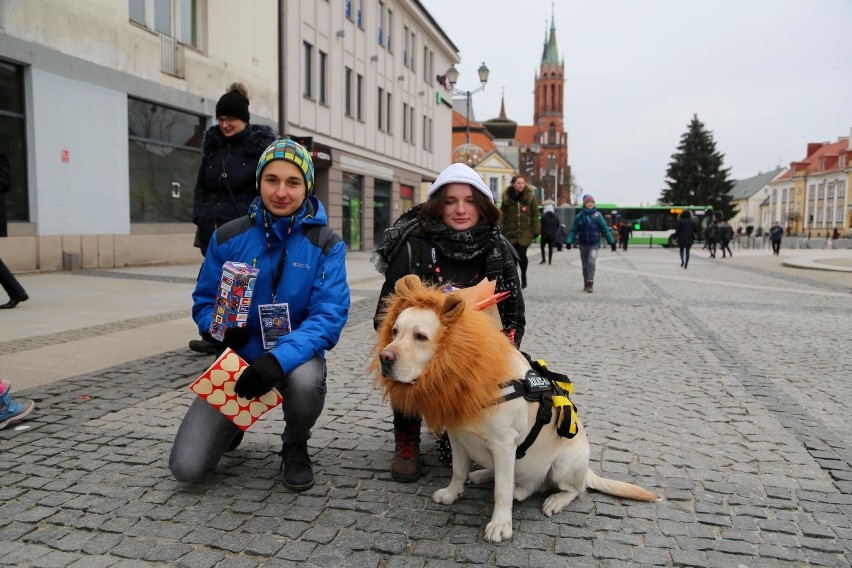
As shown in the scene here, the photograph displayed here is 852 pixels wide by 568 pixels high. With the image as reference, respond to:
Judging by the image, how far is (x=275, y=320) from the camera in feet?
10.9

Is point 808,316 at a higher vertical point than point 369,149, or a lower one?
lower

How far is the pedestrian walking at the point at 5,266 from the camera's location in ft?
23.2

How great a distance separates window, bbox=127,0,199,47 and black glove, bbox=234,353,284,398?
48.0ft

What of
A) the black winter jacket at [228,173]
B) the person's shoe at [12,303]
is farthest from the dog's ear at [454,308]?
the person's shoe at [12,303]

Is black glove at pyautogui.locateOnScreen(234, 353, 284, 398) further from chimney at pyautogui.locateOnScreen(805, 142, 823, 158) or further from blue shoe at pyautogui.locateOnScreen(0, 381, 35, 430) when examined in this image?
chimney at pyautogui.locateOnScreen(805, 142, 823, 158)

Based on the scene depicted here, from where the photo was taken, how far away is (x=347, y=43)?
2573 cm

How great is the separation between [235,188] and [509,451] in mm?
3807

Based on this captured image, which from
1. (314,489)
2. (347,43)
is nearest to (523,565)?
(314,489)

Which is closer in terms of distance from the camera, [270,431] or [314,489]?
[314,489]

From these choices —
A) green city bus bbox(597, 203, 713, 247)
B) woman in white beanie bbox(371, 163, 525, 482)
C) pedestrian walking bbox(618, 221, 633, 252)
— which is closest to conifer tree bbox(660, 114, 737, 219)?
green city bus bbox(597, 203, 713, 247)

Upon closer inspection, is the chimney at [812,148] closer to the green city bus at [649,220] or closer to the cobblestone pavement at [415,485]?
the green city bus at [649,220]

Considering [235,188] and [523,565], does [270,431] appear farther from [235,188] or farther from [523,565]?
[235,188]

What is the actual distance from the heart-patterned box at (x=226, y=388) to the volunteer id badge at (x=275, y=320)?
0.30 meters

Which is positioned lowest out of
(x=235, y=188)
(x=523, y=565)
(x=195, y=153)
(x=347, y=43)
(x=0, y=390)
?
(x=523, y=565)
